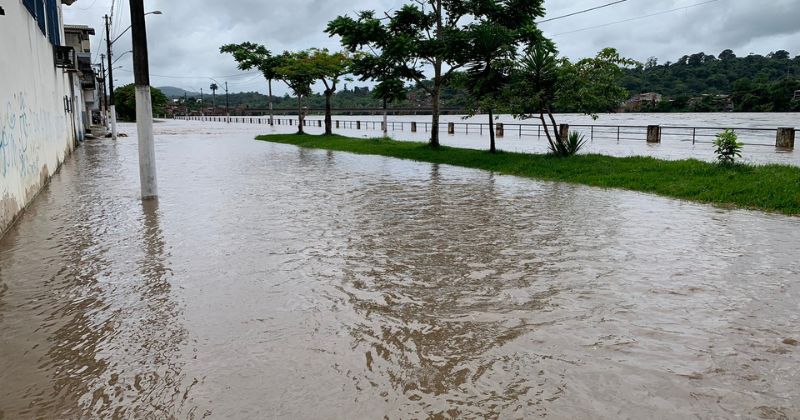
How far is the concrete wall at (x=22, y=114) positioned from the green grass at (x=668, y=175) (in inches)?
485

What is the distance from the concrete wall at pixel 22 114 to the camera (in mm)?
9406

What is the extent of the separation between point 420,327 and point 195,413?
2.03m

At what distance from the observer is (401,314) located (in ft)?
17.5

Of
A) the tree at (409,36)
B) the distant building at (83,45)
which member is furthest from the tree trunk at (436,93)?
the distant building at (83,45)

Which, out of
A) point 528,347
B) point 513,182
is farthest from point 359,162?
point 528,347

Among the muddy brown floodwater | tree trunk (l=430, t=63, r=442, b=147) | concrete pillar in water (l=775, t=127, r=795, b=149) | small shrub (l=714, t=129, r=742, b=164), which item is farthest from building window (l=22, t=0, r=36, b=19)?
concrete pillar in water (l=775, t=127, r=795, b=149)

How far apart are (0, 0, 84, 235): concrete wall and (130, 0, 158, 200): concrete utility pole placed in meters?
2.10

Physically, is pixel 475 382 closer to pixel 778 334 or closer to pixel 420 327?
pixel 420 327

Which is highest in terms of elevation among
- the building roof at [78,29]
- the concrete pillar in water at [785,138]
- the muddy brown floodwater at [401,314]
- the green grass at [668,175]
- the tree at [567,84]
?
the building roof at [78,29]

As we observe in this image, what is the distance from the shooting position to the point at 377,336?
189 inches

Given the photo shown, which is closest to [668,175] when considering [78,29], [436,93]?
[436,93]

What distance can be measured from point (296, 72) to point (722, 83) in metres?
86.1

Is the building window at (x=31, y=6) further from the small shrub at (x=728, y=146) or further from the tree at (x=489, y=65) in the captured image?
the small shrub at (x=728, y=146)

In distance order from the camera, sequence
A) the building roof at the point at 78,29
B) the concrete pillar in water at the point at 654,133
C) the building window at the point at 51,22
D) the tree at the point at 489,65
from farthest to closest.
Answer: the building roof at the point at 78,29, the concrete pillar in water at the point at 654,133, the tree at the point at 489,65, the building window at the point at 51,22
